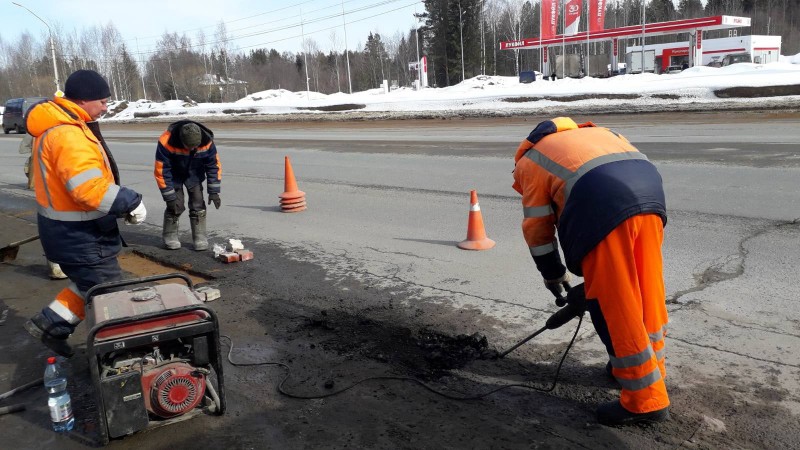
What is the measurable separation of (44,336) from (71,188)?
1.07 metres

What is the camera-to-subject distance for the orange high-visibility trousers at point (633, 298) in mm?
3088

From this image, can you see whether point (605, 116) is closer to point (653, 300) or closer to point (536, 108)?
point (536, 108)

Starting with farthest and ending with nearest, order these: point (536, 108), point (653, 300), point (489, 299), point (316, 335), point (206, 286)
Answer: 1. point (536, 108)
2. point (206, 286)
3. point (489, 299)
4. point (316, 335)
5. point (653, 300)

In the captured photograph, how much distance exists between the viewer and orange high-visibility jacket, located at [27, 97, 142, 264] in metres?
3.91

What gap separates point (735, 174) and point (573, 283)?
6090 millimetres

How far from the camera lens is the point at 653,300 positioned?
321cm

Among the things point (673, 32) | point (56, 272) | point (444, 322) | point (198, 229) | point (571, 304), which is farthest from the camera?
point (673, 32)

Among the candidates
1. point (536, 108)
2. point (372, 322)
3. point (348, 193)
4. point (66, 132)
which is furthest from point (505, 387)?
point (536, 108)

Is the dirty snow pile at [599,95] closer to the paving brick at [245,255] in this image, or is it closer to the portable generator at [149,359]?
the paving brick at [245,255]

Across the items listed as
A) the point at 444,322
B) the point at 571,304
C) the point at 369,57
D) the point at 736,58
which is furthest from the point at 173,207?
the point at 369,57

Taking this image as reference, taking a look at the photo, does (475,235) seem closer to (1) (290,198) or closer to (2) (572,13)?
(1) (290,198)

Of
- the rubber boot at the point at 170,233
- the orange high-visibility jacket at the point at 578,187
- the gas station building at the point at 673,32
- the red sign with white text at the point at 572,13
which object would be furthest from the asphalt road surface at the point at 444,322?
the gas station building at the point at 673,32

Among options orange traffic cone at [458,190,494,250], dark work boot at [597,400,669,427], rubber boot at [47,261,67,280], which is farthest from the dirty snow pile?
rubber boot at [47,261,67,280]

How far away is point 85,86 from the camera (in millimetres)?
4207
